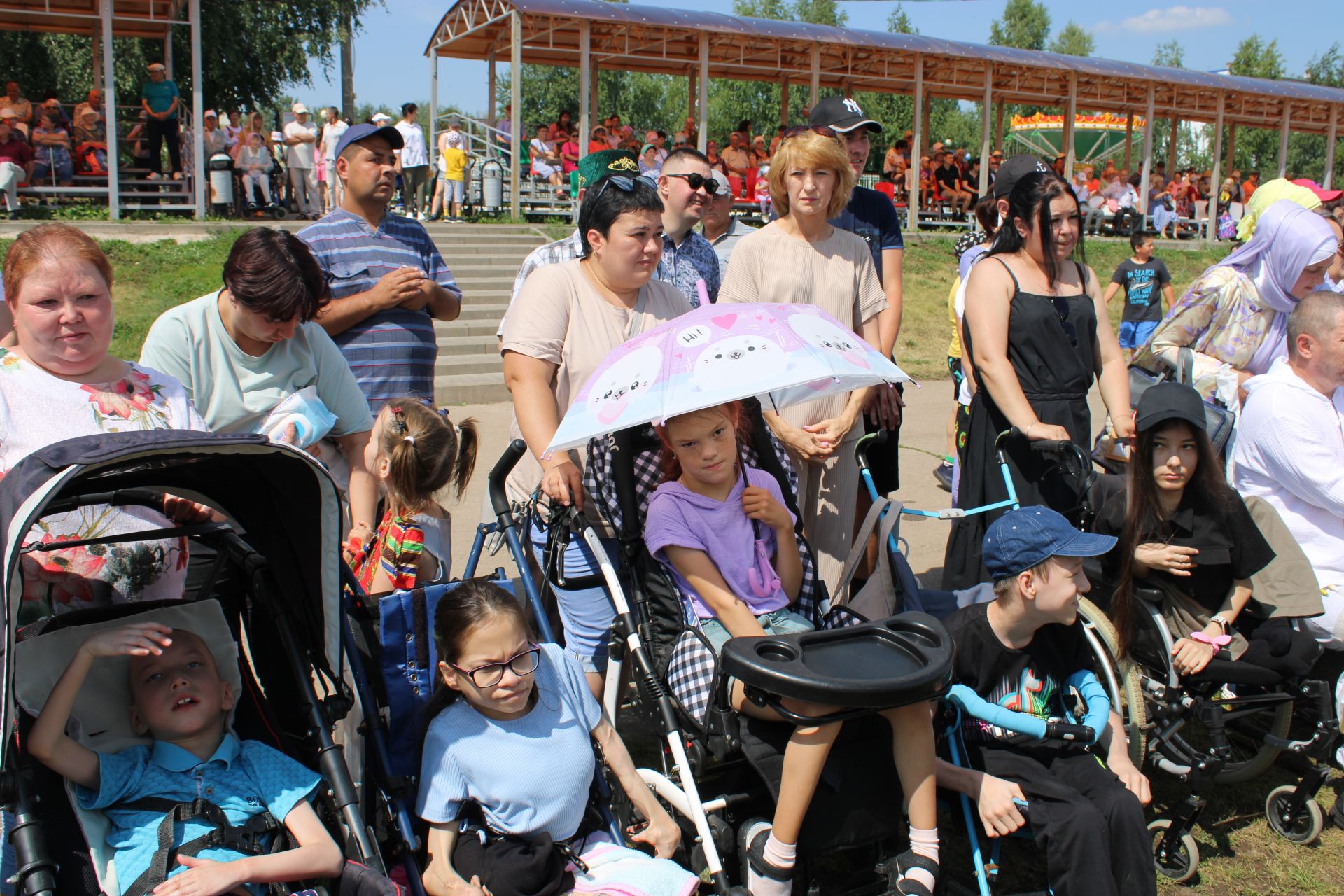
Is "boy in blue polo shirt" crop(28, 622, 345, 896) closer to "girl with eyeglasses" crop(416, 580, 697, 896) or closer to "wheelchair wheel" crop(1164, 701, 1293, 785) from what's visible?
"girl with eyeglasses" crop(416, 580, 697, 896)

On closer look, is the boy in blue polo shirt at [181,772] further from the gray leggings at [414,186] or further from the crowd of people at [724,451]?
the gray leggings at [414,186]

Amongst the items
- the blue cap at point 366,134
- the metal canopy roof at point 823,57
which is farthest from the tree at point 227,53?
the blue cap at point 366,134

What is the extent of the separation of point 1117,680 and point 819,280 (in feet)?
5.99

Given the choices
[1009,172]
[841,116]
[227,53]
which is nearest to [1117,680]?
[841,116]

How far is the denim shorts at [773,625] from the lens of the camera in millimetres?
3213

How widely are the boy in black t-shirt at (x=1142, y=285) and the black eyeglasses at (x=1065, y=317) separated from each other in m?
7.47

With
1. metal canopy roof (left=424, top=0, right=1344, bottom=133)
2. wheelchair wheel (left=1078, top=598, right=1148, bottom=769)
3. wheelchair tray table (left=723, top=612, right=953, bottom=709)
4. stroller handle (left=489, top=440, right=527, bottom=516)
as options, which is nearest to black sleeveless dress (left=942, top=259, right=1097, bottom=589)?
wheelchair wheel (left=1078, top=598, right=1148, bottom=769)

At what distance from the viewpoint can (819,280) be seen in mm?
4219

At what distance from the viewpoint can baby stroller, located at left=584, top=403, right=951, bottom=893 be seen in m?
2.67

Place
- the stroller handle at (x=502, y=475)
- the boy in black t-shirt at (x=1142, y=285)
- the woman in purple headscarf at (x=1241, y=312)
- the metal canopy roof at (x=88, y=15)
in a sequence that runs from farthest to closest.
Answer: the metal canopy roof at (x=88, y=15) → the boy in black t-shirt at (x=1142, y=285) → the woman in purple headscarf at (x=1241, y=312) → the stroller handle at (x=502, y=475)

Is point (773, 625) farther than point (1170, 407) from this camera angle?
No

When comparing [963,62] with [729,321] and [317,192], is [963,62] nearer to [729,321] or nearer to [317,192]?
[317,192]

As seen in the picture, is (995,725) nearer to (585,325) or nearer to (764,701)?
(764,701)

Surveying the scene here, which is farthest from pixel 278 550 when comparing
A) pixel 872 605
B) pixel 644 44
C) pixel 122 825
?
pixel 644 44
